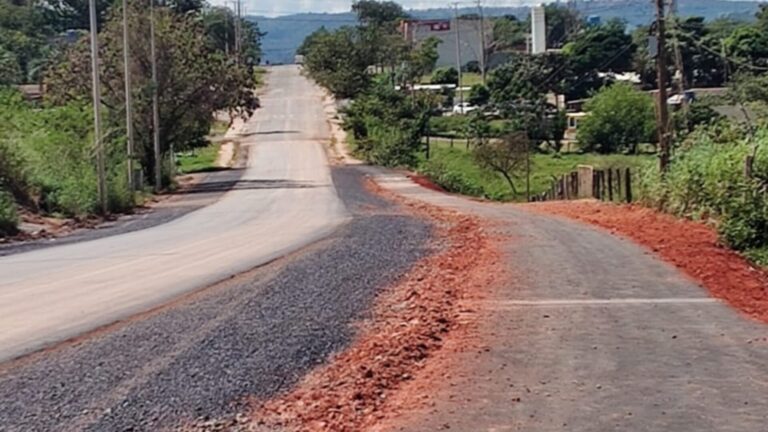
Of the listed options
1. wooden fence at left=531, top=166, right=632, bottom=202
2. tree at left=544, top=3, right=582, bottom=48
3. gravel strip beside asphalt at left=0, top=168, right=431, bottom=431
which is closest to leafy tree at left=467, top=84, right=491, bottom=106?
wooden fence at left=531, top=166, right=632, bottom=202

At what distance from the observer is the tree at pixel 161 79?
178ft

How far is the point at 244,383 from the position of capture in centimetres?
925

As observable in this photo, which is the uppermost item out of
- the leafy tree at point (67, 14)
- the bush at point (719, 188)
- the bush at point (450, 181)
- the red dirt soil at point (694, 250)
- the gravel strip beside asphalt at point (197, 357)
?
the leafy tree at point (67, 14)

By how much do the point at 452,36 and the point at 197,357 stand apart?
444 feet

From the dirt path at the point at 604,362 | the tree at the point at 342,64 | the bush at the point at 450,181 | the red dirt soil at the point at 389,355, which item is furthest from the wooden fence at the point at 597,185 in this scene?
the tree at the point at 342,64

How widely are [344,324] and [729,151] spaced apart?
51.1ft

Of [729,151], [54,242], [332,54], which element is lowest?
[54,242]

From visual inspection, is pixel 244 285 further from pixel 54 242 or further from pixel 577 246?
pixel 54 242

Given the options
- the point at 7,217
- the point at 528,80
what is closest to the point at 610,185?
the point at 7,217

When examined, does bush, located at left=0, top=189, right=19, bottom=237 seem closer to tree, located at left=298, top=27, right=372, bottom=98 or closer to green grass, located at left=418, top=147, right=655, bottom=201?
green grass, located at left=418, top=147, right=655, bottom=201

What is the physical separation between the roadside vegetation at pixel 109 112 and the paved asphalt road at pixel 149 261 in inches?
174

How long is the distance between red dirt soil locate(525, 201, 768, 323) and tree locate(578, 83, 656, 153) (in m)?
37.1

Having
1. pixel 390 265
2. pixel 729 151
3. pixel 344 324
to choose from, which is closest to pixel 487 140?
pixel 729 151

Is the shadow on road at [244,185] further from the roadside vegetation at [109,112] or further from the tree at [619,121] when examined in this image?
the tree at [619,121]
